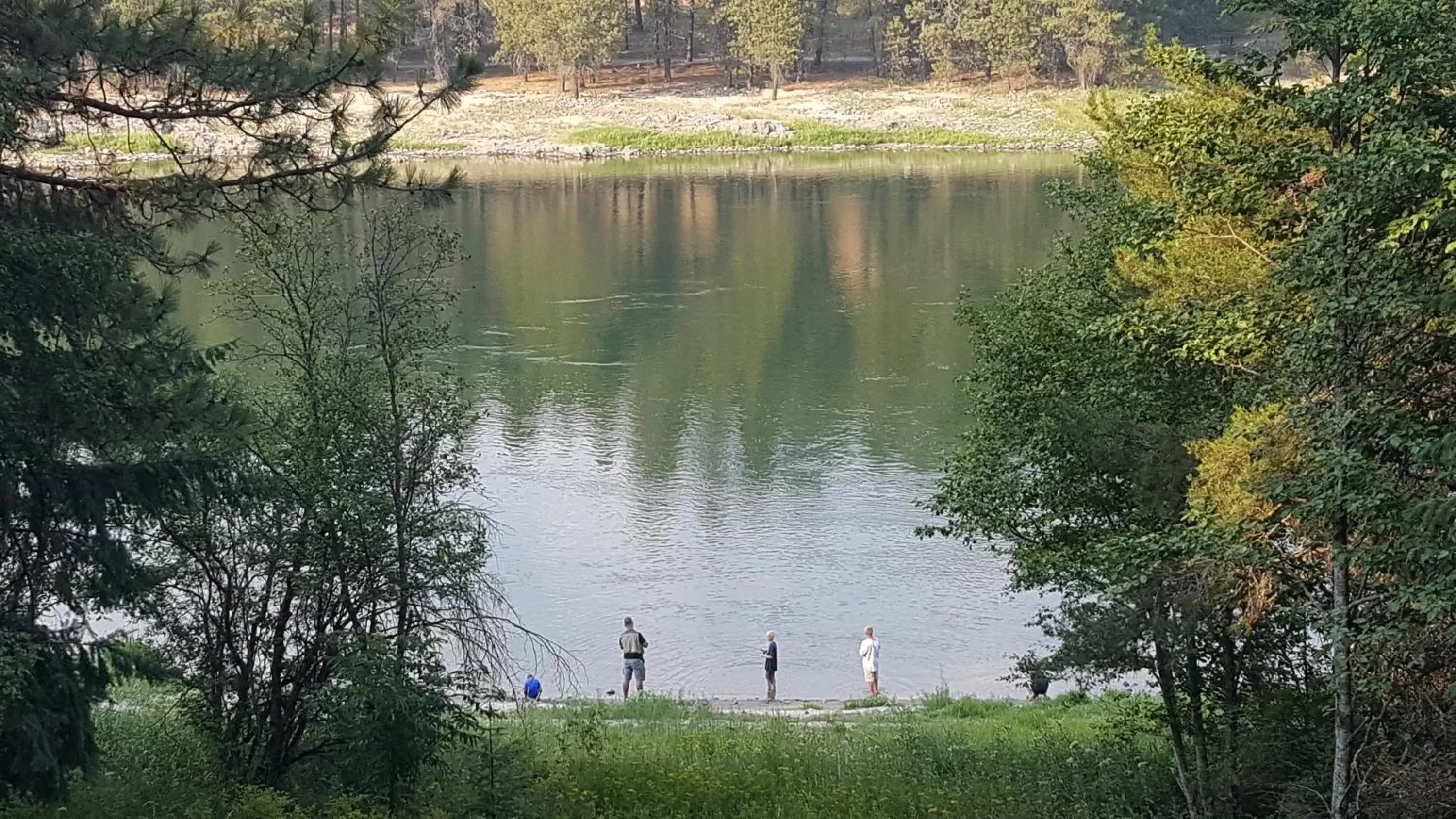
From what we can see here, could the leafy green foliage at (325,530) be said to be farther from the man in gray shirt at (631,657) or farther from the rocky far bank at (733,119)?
the rocky far bank at (733,119)

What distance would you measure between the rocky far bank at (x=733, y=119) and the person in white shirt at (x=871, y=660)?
203ft

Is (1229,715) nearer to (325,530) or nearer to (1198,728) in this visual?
(1198,728)

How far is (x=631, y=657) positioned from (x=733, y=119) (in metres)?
72.1

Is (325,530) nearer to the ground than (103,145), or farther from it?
nearer to the ground

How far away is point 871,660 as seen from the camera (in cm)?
1962

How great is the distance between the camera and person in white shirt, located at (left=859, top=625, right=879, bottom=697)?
1962 cm

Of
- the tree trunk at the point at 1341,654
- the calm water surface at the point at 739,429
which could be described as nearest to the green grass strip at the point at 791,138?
the calm water surface at the point at 739,429

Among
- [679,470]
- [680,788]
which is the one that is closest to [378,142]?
[680,788]

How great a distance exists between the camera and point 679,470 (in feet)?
93.9

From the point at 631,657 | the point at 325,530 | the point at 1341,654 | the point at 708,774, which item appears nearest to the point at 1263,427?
the point at 1341,654

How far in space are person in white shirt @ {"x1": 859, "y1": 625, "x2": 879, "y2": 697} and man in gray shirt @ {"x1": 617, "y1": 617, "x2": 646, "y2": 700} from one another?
2.82 metres

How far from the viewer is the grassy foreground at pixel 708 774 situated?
11273 mm

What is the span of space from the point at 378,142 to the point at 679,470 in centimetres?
1817

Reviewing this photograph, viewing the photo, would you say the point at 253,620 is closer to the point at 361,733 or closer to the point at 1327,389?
the point at 361,733
